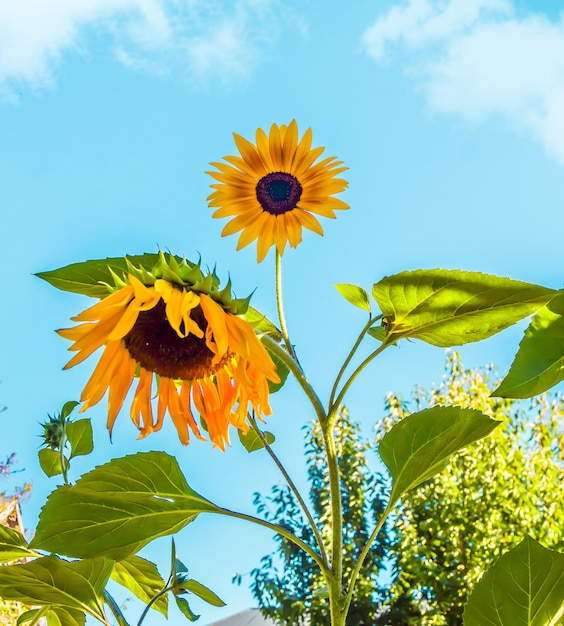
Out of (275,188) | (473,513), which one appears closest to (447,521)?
(473,513)

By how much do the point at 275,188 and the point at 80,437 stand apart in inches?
17.7

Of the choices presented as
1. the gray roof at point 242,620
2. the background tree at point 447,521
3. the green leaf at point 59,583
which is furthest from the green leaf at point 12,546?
the gray roof at point 242,620

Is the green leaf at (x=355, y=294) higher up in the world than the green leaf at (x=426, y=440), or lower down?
higher up

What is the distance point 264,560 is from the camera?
6660 mm

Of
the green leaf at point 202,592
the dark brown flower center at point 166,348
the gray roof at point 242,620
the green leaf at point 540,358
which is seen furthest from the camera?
the gray roof at point 242,620

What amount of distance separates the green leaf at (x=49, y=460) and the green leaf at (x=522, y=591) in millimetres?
503

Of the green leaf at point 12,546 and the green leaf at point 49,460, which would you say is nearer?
the green leaf at point 12,546

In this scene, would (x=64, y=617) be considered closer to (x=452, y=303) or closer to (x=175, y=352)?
(x=175, y=352)

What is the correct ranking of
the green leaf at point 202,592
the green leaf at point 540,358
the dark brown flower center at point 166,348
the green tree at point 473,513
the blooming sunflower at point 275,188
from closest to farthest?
the green leaf at point 540,358
the dark brown flower center at point 166,348
the green leaf at point 202,592
the blooming sunflower at point 275,188
the green tree at point 473,513

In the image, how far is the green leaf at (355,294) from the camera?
2.76 feet

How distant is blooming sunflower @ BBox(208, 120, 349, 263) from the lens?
42.8 inches

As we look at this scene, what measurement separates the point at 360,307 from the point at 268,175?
1.16 feet

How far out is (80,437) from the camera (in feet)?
3.12

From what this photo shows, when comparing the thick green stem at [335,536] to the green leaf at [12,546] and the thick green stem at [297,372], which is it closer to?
the thick green stem at [297,372]
